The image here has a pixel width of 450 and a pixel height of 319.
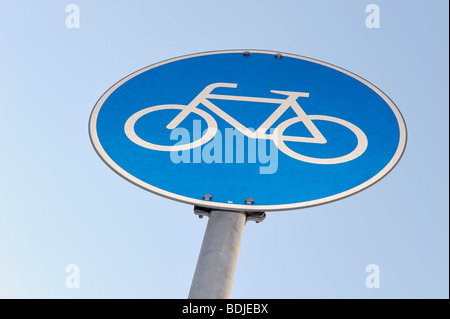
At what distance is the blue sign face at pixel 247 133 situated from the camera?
Result: 387 cm

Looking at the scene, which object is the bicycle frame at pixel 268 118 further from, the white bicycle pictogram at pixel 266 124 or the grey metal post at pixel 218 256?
the grey metal post at pixel 218 256

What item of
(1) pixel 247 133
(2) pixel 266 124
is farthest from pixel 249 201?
(2) pixel 266 124

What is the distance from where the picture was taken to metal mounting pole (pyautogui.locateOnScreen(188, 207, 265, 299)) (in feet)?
10.6

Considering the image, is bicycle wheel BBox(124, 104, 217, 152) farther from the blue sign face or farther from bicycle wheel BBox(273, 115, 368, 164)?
bicycle wheel BBox(273, 115, 368, 164)

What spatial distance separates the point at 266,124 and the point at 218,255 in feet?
3.71

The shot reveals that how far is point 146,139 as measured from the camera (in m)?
4.19

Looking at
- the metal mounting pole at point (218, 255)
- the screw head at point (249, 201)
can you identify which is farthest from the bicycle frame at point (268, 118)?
the metal mounting pole at point (218, 255)

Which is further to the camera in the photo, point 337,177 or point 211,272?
point 337,177

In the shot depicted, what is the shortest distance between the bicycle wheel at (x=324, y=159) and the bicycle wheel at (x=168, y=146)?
1.23ft

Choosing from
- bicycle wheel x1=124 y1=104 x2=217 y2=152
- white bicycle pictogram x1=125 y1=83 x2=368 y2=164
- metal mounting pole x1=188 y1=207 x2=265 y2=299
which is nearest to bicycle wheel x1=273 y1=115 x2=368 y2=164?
white bicycle pictogram x1=125 y1=83 x2=368 y2=164

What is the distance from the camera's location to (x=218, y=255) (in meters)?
3.38

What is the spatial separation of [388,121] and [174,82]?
141 cm
